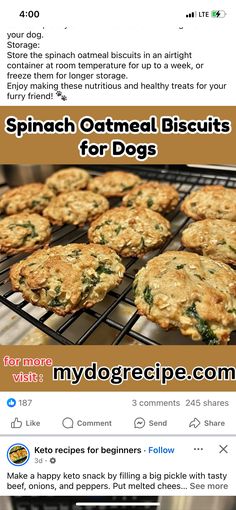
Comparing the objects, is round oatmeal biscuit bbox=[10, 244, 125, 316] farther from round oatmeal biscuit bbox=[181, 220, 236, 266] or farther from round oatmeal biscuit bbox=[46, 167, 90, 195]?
round oatmeal biscuit bbox=[46, 167, 90, 195]

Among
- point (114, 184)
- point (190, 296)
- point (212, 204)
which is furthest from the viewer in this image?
point (114, 184)

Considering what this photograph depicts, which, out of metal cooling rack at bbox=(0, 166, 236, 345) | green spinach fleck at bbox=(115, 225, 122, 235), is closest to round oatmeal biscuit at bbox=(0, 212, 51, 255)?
metal cooling rack at bbox=(0, 166, 236, 345)

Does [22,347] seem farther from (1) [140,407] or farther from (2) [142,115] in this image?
(2) [142,115]

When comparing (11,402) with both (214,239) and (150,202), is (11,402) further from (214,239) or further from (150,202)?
(150,202)

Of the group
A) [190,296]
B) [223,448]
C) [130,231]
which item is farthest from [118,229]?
[223,448]
